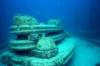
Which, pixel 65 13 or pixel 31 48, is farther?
pixel 65 13

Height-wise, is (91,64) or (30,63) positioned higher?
(30,63)

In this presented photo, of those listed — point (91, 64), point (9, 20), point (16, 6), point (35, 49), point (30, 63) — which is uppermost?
point (16, 6)

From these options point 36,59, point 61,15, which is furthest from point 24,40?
point 61,15

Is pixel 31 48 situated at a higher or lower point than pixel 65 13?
lower

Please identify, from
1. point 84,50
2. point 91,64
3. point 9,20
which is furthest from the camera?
point 9,20

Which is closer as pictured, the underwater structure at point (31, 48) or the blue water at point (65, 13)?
the underwater structure at point (31, 48)

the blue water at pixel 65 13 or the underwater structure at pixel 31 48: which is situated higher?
the blue water at pixel 65 13

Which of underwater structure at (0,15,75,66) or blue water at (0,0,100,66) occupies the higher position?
blue water at (0,0,100,66)

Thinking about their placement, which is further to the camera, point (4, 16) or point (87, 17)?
point (4, 16)

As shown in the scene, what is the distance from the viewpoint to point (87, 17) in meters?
16.0

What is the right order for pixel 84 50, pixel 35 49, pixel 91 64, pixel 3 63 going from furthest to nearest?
pixel 84 50 < pixel 91 64 < pixel 3 63 < pixel 35 49

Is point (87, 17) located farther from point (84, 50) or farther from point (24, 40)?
point (24, 40)

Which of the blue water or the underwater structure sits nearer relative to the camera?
the underwater structure

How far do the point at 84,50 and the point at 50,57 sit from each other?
13.3ft
